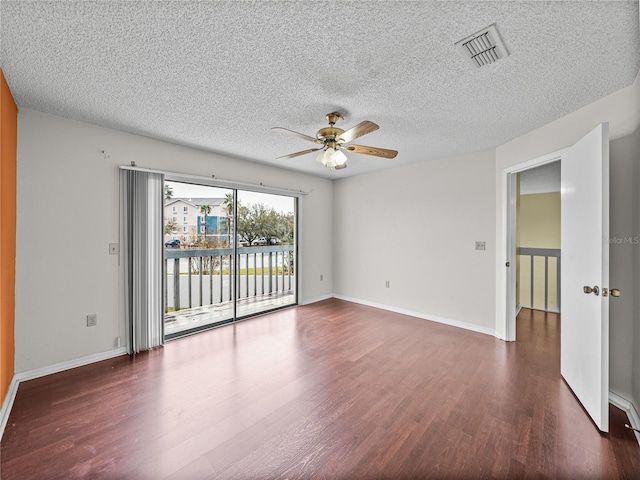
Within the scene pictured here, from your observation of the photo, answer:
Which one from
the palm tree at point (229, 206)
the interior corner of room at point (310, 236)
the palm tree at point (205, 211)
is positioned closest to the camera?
the interior corner of room at point (310, 236)

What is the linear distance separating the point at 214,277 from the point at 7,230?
224 cm

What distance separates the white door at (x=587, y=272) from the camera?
172 cm

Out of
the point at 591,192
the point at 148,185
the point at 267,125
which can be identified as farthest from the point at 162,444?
the point at 591,192

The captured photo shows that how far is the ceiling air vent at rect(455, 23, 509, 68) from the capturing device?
4.64 feet

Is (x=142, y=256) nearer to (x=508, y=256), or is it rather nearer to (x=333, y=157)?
(x=333, y=157)

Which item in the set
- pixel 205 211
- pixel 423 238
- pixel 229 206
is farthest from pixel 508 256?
pixel 205 211

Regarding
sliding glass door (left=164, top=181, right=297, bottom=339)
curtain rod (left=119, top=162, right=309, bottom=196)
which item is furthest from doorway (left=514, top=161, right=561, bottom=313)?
sliding glass door (left=164, top=181, right=297, bottom=339)

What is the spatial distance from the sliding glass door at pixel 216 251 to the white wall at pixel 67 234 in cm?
56

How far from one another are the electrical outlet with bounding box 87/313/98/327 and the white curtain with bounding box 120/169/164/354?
257mm

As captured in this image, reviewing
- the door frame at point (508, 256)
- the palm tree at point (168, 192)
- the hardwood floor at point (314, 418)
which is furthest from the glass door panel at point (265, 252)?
the door frame at point (508, 256)

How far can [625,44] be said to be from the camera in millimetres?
1498

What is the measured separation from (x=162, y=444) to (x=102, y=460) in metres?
0.30

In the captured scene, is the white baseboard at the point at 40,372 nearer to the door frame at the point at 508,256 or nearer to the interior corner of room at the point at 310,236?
the interior corner of room at the point at 310,236

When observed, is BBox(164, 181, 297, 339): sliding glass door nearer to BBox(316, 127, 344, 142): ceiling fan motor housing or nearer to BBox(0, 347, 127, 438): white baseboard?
BBox(0, 347, 127, 438): white baseboard
